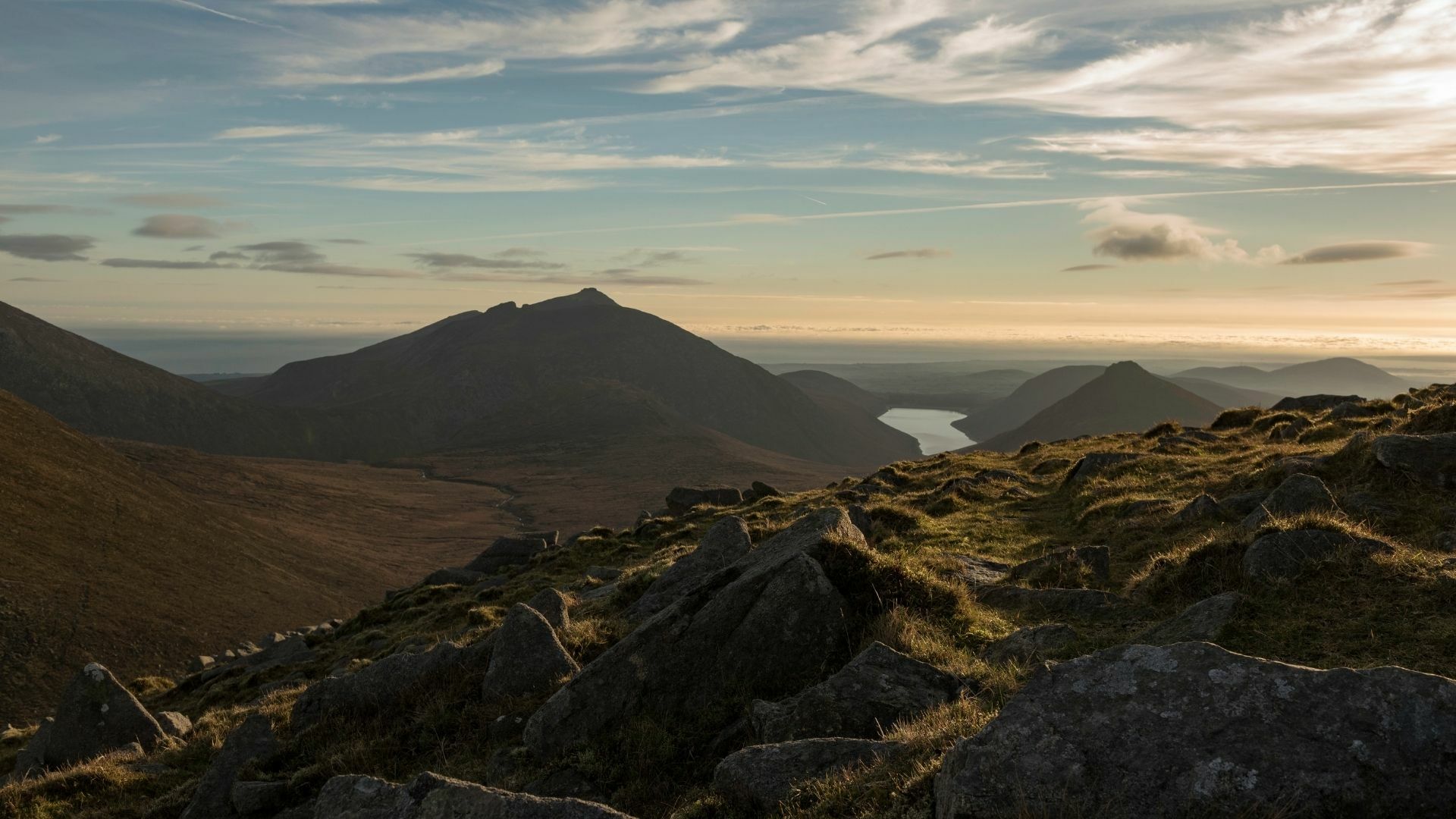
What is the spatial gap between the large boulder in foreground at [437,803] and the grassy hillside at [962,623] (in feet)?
5.45

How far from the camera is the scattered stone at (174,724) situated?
24922mm

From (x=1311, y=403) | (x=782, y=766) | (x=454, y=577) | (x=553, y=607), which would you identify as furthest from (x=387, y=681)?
(x=1311, y=403)

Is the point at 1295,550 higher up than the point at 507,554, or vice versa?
the point at 1295,550

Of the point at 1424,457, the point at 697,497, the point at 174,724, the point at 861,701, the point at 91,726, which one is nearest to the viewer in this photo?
the point at 861,701

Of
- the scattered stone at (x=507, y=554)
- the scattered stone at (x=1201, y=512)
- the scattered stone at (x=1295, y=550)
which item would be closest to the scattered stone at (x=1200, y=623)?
the scattered stone at (x=1295, y=550)

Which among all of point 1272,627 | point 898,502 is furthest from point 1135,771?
point 898,502

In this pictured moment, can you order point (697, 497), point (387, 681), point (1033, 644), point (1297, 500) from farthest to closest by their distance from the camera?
point (697, 497) < point (1297, 500) < point (387, 681) < point (1033, 644)

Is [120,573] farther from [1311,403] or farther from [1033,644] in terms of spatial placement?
[1311,403]

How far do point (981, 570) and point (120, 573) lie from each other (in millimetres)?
127242

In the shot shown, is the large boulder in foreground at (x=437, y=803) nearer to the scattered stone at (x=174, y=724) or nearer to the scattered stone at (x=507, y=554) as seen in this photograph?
the scattered stone at (x=174, y=724)

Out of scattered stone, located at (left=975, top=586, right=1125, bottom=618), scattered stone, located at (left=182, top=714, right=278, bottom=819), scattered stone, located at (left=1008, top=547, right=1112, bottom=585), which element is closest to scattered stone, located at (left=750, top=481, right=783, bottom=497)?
scattered stone, located at (left=1008, top=547, right=1112, bottom=585)

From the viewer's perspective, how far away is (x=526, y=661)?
1415 centimetres

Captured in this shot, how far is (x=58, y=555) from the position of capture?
104062 mm

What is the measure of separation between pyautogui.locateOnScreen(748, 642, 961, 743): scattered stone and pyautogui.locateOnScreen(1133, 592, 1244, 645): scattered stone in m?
2.94
